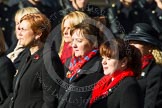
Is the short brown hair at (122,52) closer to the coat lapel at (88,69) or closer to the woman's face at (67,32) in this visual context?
the coat lapel at (88,69)

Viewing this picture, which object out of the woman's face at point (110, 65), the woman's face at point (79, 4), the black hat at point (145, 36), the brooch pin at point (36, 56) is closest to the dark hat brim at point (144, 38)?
the black hat at point (145, 36)

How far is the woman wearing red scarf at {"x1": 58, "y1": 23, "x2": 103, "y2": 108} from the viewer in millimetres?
6301

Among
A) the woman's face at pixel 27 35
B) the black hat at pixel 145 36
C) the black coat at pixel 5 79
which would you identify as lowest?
the black hat at pixel 145 36

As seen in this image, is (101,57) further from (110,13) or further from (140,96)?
(110,13)

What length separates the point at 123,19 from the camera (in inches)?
477

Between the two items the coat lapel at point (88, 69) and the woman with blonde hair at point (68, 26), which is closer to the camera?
the coat lapel at point (88, 69)

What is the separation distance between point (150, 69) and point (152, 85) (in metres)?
0.19

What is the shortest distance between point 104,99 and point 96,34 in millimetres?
794

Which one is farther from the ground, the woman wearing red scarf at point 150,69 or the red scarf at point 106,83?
the red scarf at point 106,83

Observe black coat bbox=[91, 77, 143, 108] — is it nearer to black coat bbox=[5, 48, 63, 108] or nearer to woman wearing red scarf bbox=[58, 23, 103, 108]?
woman wearing red scarf bbox=[58, 23, 103, 108]

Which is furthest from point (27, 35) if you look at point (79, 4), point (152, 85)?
point (79, 4)

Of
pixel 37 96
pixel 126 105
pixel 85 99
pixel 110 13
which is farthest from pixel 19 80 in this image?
pixel 110 13

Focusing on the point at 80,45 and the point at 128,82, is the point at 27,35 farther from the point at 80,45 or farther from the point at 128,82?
the point at 128,82

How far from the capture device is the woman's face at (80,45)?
21.2 ft
